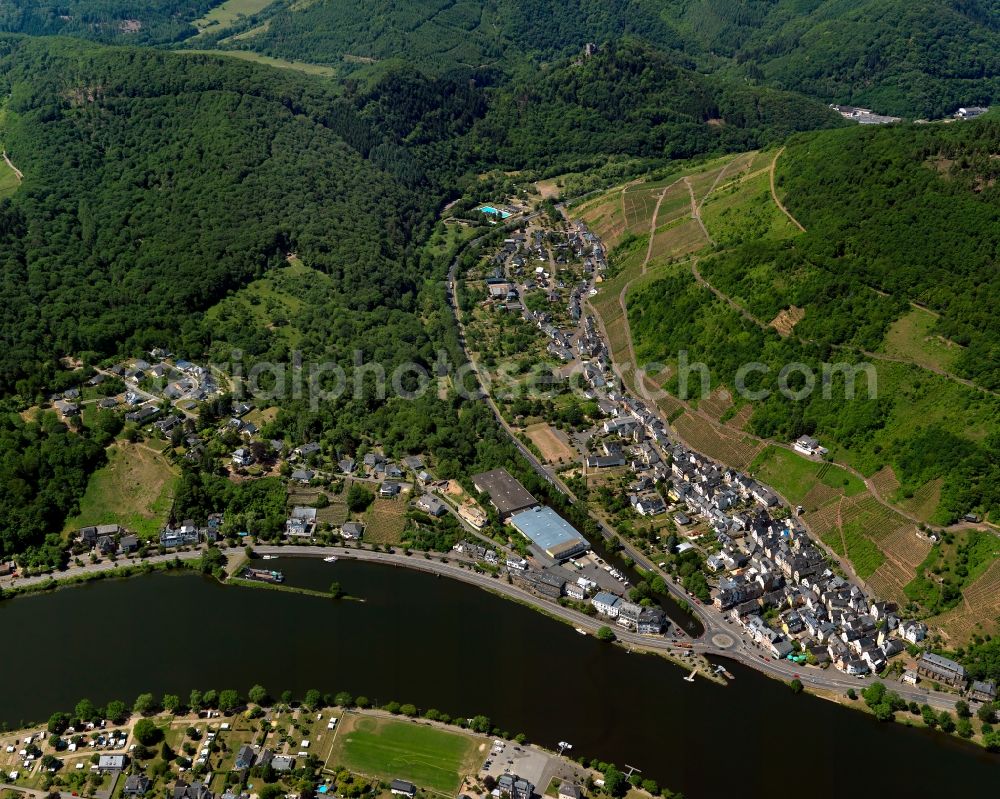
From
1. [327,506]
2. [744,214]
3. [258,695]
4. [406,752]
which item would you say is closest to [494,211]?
[744,214]

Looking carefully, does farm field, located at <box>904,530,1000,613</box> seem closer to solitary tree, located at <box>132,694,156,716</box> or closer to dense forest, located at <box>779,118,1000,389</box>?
dense forest, located at <box>779,118,1000,389</box>

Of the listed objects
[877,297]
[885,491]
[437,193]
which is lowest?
[437,193]

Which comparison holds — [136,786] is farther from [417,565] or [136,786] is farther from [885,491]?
[885,491]

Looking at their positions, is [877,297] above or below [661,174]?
above

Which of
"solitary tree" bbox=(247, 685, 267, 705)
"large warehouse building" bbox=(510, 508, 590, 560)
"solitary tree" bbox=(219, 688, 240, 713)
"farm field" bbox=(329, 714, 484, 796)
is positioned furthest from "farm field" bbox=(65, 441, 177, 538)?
"large warehouse building" bbox=(510, 508, 590, 560)

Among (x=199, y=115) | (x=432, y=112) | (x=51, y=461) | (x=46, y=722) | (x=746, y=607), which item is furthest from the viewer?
(x=432, y=112)

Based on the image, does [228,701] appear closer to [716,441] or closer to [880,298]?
[716,441]

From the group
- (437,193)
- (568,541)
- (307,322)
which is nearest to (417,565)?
(568,541)
